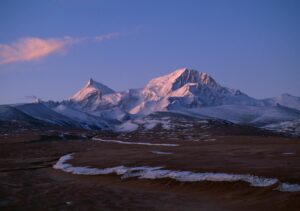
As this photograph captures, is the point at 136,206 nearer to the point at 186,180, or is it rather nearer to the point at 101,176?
the point at 186,180

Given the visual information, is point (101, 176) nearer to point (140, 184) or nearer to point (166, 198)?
point (140, 184)

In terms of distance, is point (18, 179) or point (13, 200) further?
point (18, 179)

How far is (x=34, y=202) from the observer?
33.1 meters

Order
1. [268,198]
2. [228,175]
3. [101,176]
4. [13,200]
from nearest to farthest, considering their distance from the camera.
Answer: [268,198], [13,200], [228,175], [101,176]

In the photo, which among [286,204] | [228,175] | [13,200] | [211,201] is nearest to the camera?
[286,204]

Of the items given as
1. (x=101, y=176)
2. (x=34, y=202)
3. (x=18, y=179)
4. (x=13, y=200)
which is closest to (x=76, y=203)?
(x=34, y=202)

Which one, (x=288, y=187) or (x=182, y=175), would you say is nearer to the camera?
(x=288, y=187)

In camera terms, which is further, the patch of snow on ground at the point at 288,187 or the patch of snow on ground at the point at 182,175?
the patch of snow on ground at the point at 182,175

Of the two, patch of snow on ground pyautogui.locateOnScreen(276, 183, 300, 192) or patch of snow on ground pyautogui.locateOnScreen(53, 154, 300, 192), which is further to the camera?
patch of snow on ground pyautogui.locateOnScreen(53, 154, 300, 192)

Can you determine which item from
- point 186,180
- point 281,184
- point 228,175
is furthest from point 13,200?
point 281,184

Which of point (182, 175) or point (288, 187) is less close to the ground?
point (288, 187)

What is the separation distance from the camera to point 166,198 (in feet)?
110

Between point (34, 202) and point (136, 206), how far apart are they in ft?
27.6

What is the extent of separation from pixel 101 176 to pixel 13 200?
51.5ft
